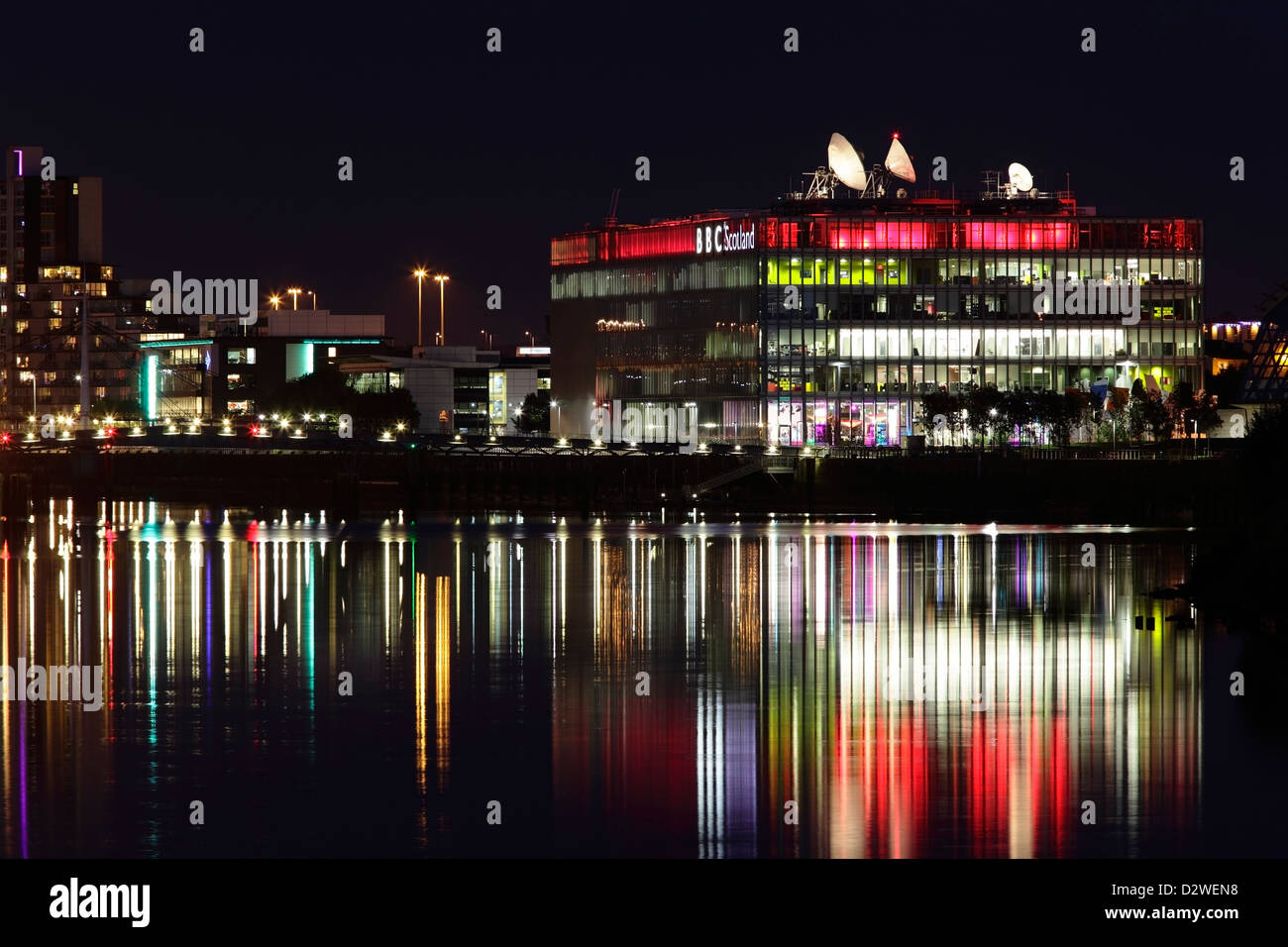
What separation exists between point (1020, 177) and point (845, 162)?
1511 cm

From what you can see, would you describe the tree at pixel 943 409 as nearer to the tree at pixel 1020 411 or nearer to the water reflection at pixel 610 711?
the tree at pixel 1020 411

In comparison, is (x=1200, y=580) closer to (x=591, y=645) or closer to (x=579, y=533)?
(x=591, y=645)

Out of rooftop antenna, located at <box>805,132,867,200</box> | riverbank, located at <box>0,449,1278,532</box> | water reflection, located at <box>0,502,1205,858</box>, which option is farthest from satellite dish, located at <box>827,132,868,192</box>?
water reflection, located at <box>0,502,1205,858</box>

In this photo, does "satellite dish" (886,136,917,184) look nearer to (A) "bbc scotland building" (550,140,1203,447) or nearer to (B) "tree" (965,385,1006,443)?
(A) "bbc scotland building" (550,140,1203,447)

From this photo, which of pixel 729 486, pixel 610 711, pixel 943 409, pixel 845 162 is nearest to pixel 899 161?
pixel 845 162

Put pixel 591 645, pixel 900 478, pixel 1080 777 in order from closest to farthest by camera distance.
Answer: pixel 1080 777, pixel 591 645, pixel 900 478

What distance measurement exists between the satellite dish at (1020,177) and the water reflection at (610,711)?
99558 millimetres

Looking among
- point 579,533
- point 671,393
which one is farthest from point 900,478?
point 671,393

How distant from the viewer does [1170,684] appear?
147 feet

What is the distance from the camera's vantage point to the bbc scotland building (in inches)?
6570

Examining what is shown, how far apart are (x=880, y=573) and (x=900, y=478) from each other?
53.7 m

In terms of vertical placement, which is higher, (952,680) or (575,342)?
(575,342)

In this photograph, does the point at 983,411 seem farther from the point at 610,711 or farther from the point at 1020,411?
the point at 610,711

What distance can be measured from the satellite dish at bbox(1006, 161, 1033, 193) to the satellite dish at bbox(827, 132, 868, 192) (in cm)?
1264
